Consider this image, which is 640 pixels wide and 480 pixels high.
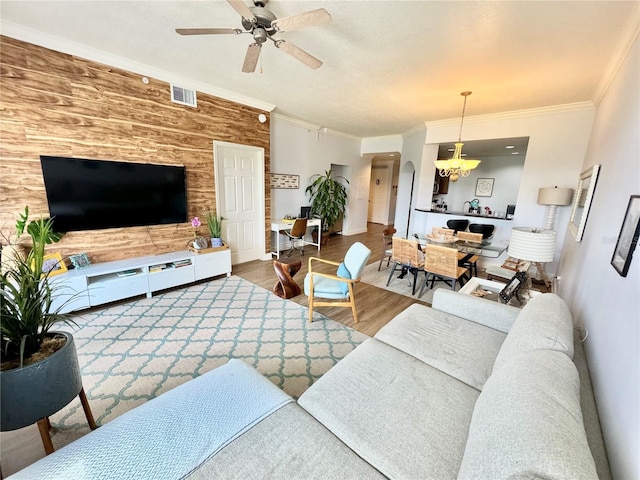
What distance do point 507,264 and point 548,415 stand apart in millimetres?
3208

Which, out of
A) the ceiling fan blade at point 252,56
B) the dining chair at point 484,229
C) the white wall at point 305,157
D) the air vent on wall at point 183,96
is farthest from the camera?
the white wall at point 305,157

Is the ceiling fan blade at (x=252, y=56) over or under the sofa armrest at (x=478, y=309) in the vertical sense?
over

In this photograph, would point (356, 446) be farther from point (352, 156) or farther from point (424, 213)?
point (352, 156)

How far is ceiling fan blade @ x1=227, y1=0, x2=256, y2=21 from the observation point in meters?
1.65

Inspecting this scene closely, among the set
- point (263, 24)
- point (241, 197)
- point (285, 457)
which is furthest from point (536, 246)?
point (241, 197)

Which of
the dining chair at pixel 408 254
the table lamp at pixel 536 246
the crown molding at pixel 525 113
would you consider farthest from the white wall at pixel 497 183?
the table lamp at pixel 536 246

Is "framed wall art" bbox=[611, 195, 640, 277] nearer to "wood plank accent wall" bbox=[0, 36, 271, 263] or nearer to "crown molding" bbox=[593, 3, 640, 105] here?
"crown molding" bbox=[593, 3, 640, 105]

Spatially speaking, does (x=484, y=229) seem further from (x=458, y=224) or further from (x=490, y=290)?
(x=490, y=290)

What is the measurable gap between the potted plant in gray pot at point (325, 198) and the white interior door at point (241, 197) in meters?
1.63

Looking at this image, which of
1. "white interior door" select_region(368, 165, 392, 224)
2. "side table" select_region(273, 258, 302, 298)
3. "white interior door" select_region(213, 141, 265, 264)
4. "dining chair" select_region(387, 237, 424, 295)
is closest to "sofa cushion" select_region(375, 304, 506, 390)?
"dining chair" select_region(387, 237, 424, 295)

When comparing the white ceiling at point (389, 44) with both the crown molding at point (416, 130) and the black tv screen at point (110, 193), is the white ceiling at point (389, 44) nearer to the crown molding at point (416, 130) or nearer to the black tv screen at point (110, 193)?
the black tv screen at point (110, 193)

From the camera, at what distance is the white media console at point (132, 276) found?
2.69m

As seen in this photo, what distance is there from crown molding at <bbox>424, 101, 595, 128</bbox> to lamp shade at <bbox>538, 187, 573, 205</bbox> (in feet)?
3.85

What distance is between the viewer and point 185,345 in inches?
92.8
